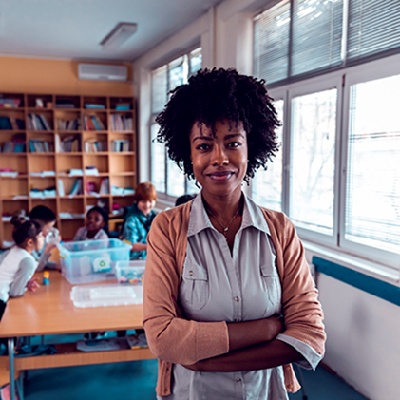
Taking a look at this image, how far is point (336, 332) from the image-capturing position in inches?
112

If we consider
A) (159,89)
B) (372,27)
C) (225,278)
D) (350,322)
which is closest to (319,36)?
(372,27)

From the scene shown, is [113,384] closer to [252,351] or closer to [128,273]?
[128,273]

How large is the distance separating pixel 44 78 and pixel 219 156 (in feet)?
21.8

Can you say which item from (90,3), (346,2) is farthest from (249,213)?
(90,3)

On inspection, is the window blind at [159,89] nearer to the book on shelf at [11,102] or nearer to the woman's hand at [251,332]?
the book on shelf at [11,102]

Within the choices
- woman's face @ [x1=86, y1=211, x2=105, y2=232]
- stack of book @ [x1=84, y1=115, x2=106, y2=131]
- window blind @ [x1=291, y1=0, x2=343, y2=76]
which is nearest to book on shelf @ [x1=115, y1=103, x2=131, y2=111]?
stack of book @ [x1=84, y1=115, x2=106, y2=131]

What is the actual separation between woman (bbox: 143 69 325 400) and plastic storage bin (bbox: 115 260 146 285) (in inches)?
65.2

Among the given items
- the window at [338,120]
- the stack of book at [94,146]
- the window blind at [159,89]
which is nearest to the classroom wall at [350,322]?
the window at [338,120]

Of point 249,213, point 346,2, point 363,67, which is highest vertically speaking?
point 346,2

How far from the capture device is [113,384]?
271 centimetres

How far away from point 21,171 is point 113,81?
219cm

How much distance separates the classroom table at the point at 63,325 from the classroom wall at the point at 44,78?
5.19 metres

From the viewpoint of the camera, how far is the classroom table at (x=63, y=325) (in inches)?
79.7

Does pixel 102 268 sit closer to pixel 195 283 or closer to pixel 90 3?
pixel 195 283
